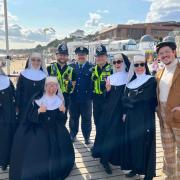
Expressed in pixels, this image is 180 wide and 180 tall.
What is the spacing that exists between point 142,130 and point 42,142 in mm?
1337

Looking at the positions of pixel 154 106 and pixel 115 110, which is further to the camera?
pixel 115 110

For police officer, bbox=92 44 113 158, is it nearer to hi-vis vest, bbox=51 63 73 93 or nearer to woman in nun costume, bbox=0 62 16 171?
hi-vis vest, bbox=51 63 73 93

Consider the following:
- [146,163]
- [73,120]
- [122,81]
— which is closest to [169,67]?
[122,81]

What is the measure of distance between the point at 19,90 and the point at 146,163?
7.11 ft

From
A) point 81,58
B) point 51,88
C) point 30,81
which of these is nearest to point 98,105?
point 81,58

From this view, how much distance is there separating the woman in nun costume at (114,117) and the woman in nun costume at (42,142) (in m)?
0.65

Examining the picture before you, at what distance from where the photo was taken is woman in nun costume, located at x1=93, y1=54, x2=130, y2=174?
4270mm

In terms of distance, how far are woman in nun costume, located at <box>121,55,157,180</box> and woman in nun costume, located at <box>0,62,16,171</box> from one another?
167cm

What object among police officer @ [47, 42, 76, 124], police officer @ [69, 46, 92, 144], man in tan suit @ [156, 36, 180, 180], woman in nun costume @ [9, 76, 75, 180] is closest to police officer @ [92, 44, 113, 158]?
police officer @ [69, 46, 92, 144]

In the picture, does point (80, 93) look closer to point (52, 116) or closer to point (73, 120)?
point (73, 120)

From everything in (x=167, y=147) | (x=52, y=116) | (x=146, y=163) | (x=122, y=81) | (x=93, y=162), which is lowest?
(x=93, y=162)

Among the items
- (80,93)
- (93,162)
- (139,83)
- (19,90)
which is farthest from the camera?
(80,93)

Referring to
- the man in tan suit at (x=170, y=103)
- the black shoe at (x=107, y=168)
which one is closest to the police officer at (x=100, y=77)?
the black shoe at (x=107, y=168)

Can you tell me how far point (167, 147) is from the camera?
12.2 feet
